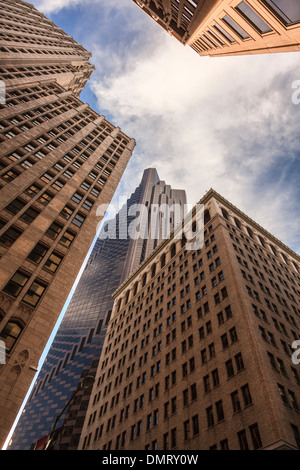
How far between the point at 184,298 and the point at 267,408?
2350 cm

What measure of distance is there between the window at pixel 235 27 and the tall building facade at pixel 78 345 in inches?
3882

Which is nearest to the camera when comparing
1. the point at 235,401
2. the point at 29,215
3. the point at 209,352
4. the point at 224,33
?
the point at 29,215

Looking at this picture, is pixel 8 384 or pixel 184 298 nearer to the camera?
pixel 8 384

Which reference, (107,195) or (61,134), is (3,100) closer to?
(61,134)

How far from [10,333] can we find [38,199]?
481 inches

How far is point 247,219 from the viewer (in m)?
61.9

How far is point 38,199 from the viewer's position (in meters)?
24.9

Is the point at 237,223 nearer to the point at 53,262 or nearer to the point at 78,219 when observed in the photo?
the point at 78,219

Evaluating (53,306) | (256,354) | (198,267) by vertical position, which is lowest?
(53,306)

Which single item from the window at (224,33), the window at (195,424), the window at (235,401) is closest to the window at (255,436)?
the window at (235,401)

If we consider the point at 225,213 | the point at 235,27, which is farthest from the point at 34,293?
the point at 225,213

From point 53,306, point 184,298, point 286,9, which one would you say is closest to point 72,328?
point 184,298

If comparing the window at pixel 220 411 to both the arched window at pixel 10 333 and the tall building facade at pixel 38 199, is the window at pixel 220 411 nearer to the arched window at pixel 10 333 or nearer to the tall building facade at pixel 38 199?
the tall building facade at pixel 38 199

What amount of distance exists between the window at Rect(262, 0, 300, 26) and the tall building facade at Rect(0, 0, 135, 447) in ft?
66.5
